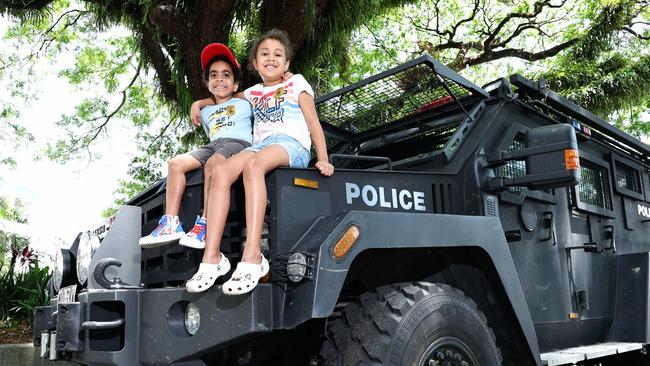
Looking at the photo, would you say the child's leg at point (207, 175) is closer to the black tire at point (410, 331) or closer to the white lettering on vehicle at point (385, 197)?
the white lettering on vehicle at point (385, 197)

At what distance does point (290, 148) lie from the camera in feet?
10.6

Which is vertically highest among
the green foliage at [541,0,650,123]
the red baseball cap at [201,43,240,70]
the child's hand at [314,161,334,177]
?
the green foliage at [541,0,650,123]

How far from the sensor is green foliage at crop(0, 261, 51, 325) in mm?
8406

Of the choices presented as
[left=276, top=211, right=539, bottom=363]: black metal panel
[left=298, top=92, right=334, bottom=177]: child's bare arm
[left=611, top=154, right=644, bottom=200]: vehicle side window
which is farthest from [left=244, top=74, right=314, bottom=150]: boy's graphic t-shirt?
[left=611, top=154, right=644, bottom=200]: vehicle side window

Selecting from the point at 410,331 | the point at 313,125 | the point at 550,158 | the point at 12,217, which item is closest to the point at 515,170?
the point at 550,158

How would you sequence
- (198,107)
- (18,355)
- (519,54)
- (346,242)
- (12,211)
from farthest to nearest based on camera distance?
(12,211) < (519,54) < (18,355) < (198,107) < (346,242)

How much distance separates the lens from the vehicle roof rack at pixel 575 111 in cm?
450

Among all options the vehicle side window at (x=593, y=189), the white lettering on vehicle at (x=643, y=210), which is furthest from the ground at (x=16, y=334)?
the white lettering on vehicle at (x=643, y=210)

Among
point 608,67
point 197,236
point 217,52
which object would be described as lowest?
point 197,236

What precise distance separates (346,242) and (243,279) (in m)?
0.48

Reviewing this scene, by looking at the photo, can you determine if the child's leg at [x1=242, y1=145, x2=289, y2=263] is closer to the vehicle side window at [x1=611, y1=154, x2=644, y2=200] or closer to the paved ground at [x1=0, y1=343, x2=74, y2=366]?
the vehicle side window at [x1=611, y1=154, x2=644, y2=200]

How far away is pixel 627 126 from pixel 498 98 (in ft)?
65.6

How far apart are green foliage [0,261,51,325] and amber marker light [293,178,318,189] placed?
649 centimetres

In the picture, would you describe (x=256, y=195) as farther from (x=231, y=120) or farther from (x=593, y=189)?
(x=593, y=189)
